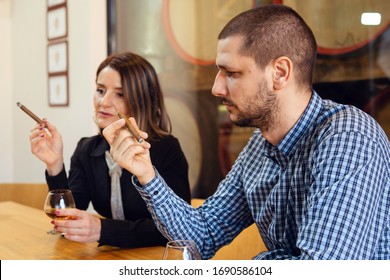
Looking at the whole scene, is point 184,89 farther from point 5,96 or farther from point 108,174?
point 5,96

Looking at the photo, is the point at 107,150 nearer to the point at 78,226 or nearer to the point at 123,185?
the point at 123,185

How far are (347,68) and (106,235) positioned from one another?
1.11 meters

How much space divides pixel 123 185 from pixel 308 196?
0.79m

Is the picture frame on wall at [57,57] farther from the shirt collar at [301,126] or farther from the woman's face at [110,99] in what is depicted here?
the shirt collar at [301,126]

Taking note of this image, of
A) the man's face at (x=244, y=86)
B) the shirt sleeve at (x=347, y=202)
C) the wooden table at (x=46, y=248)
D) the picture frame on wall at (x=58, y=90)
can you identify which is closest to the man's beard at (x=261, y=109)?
the man's face at (x=244, y=86)

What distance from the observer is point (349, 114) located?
2.97ft

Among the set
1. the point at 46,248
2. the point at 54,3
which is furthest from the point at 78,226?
the point at 54,3

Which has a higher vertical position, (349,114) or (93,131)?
(349,114)

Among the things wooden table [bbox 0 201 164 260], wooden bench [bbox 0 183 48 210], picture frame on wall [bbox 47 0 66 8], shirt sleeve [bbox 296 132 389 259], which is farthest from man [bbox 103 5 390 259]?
picture frame on wall [bbox 47 0 66 8]

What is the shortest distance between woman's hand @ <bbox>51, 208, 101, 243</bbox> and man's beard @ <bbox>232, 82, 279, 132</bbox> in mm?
441

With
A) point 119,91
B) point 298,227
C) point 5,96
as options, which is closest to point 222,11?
Result: point 119,91

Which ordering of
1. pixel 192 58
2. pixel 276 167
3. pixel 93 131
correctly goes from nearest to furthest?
pixel 276 167, pixel 192 58, pixel 93 131

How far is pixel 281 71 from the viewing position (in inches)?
38.3

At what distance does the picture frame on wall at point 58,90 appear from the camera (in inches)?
123
